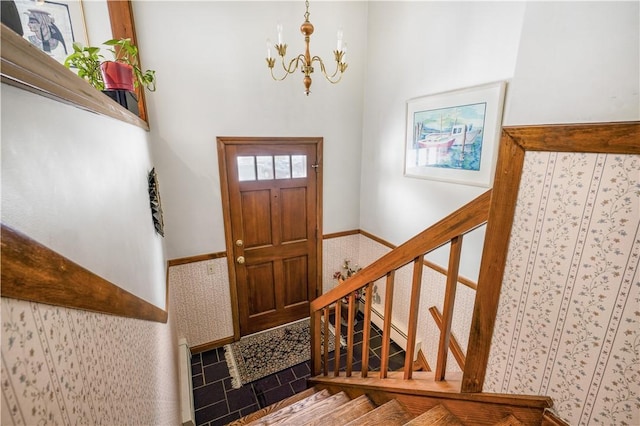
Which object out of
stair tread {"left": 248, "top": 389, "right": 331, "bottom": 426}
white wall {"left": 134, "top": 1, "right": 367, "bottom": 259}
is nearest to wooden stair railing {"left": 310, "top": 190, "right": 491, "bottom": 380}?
stair tread {"left": 248, "top": 389, "right": 331, "bottom": 426}

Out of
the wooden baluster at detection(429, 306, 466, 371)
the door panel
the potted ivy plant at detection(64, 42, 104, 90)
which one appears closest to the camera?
the potted ivy plant at detection(64, 42, 104, 90)

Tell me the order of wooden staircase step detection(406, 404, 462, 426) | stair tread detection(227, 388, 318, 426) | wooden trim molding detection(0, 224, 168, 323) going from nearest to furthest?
1. wooden trim molding detection(0, 224, 168, 323)
2. wooden staircase step detection(406, 404, 462, 426)
3. stair tread detection(227, 388, 318, 426)

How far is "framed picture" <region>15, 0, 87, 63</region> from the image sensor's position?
1753 mm

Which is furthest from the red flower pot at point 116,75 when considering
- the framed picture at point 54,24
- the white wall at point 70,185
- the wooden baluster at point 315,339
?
the wooden baluster at point 315,339

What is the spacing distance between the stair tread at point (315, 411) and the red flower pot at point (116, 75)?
6.66ft

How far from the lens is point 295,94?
2953mm

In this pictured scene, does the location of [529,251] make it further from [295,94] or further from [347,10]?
[347,10]

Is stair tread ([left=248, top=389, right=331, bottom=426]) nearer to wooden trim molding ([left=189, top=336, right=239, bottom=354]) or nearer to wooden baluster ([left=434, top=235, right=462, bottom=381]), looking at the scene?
wooden baluster ([left=434, top=235, right=462, bottom=381])

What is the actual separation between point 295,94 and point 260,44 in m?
0.54

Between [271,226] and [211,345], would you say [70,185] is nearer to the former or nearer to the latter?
[271,226]

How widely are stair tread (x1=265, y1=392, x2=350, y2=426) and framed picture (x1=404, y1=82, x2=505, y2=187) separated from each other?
176 cm

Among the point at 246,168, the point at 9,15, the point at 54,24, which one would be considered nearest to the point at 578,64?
the point at 9,15

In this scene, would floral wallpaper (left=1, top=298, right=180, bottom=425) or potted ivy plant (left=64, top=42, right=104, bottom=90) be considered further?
potted ivy plant (left=64, top=42, right=104, bottom=90)

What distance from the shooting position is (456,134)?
7.46 feet
